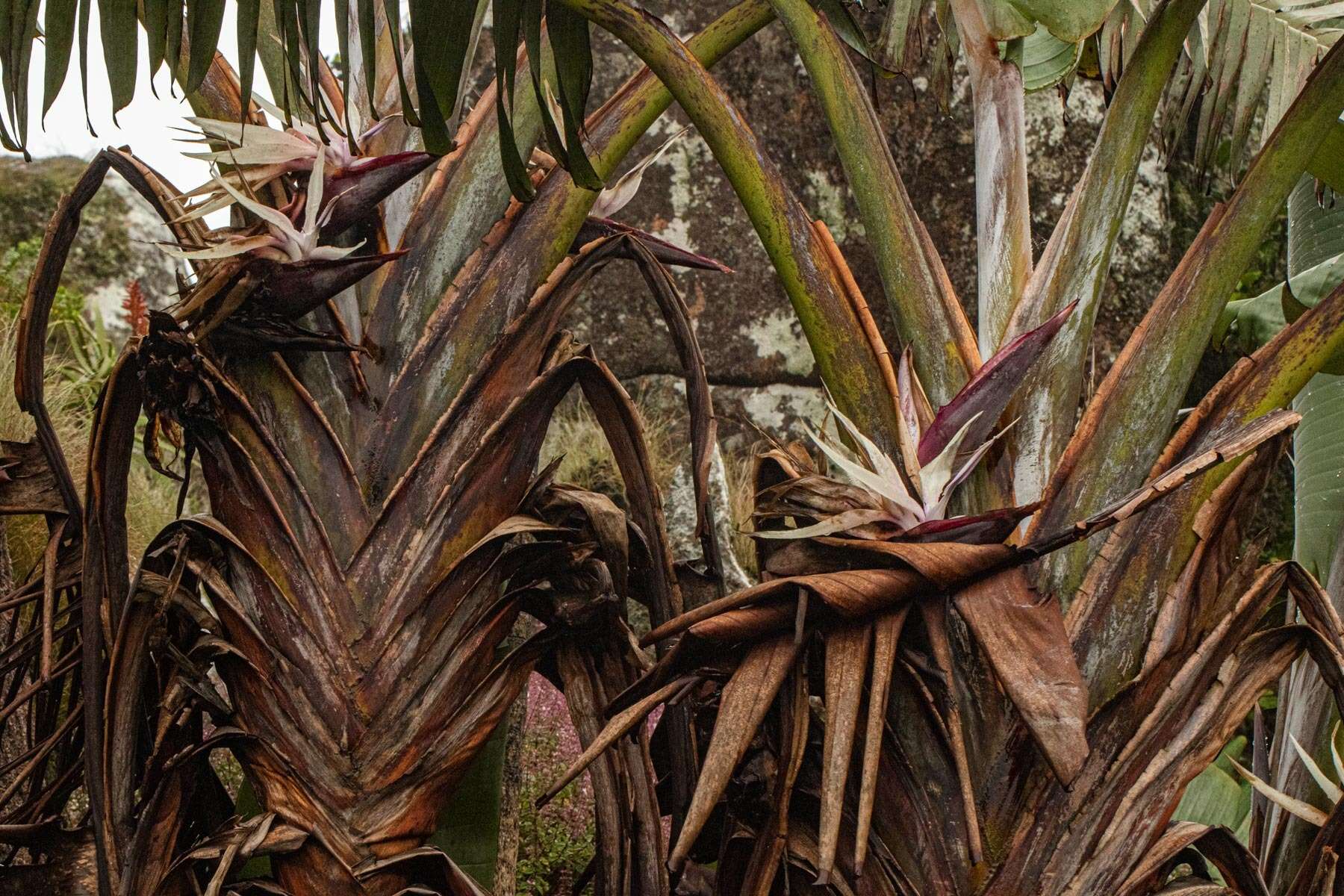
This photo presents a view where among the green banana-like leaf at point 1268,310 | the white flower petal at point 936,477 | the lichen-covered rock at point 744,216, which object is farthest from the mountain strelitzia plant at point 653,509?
the lichen-covered rock at point 744,216

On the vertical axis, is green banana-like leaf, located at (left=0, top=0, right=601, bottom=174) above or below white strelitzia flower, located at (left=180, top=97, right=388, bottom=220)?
above

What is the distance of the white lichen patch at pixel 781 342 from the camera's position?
10.4ft

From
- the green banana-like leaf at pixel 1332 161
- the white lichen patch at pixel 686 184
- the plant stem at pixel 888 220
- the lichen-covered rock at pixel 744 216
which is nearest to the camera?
the plant stem at pixel 888 220

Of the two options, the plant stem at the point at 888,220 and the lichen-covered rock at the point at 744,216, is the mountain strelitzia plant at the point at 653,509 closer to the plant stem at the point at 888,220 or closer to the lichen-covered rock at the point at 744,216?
the plant stem at the point at 888,220

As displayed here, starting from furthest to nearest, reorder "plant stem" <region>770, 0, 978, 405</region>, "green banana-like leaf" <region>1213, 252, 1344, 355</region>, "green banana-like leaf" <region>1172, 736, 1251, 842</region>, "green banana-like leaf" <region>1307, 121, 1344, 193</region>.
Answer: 1. "green banana-like leaf" <region>1172, 736, 1251, 842</region>
2. "green banana-like leaf" <region>1213, 252, 1344, 355</region>
3. "green banana-like leaf" <region>1307, 121, 1344, 193</region>
4. "plant stem" <region>770, 0, 978, 405</region>

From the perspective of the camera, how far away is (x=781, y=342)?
10.4 ft

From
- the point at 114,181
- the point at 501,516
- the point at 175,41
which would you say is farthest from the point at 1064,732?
the point at 114,181

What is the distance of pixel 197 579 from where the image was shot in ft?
3.45

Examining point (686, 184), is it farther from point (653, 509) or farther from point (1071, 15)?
point (1071, 15)

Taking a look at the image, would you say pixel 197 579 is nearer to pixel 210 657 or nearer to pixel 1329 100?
pixel 210 657

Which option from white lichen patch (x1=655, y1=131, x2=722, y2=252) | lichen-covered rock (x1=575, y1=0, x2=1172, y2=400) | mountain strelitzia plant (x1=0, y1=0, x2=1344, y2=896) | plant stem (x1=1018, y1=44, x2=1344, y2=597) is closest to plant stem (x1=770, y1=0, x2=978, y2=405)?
mountain strelitzia plant (x1=0, y1=0, x2=1344, y2=896)

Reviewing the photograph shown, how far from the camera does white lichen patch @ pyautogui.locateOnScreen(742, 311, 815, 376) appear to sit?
3.16 metres

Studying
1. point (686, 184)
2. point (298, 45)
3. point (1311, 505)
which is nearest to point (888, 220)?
point (298, 45)

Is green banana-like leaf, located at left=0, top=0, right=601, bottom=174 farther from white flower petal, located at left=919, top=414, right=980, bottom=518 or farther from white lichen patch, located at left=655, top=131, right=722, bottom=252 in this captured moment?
white lichen patch, located at left=655, top=131, right=722, bottom=252
